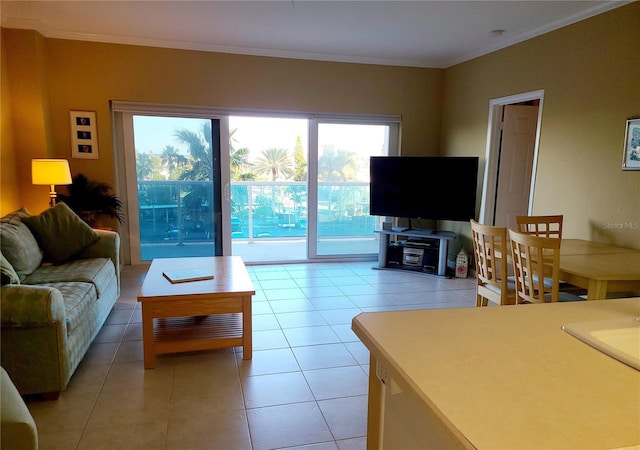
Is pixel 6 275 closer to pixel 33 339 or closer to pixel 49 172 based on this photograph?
pixel 33 339

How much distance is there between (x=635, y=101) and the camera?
9.73 feet

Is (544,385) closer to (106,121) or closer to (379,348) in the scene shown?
(379,348)

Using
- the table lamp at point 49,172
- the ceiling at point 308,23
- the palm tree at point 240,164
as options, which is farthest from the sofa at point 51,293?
the palm tree at point 240,164

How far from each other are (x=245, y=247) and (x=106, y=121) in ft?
9.30

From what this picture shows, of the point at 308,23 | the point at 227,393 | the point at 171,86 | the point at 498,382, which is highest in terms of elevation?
the point at 308,23

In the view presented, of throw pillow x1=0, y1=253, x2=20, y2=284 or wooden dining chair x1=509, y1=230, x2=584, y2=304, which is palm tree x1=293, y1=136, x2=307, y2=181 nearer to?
wooden dining chair x1=509, y1=230, x2=584, y2=304

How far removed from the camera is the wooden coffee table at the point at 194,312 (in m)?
2.52

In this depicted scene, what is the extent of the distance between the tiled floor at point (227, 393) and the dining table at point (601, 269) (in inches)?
54.4

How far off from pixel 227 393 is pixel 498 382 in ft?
6.00

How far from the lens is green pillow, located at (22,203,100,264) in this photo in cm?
318

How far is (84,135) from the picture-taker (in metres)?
4.44

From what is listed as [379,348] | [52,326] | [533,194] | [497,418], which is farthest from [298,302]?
[497,418]

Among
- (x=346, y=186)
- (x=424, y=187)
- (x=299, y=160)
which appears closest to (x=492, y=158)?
(x=424, y=187)

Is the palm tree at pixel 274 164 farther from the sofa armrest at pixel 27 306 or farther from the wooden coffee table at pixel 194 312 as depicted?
the sofa armrest at pixel 27 306
